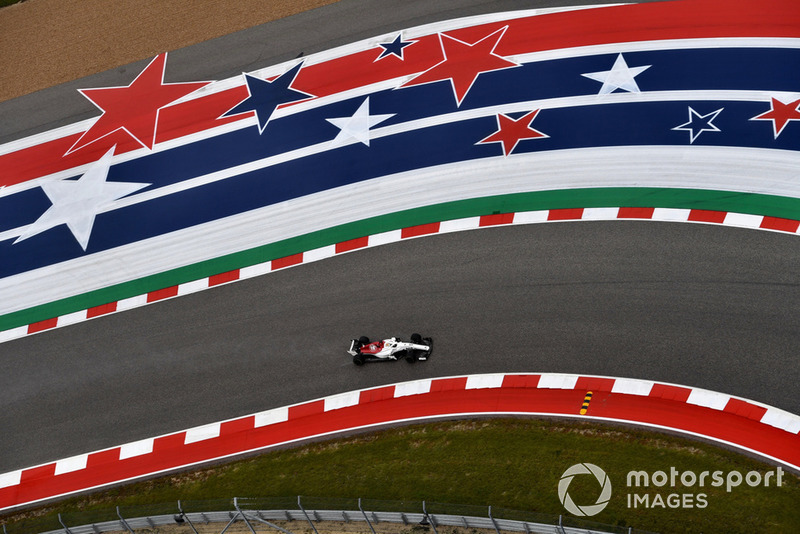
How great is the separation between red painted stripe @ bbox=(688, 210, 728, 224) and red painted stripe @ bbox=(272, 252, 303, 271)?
39.9 feet

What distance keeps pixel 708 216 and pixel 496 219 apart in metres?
6.28

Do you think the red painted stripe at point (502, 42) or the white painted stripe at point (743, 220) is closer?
the white painted stripe at point (743, 220)

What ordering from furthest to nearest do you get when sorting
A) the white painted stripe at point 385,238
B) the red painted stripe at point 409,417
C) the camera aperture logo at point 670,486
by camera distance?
the white painted stripe at point 385,238, the red painted stripe at point 409,417, the camera aperture logo at point 670,486

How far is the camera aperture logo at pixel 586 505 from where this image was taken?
1767 cm

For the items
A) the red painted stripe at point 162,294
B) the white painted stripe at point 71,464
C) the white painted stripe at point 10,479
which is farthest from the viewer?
the red painted stripe at point 162,294

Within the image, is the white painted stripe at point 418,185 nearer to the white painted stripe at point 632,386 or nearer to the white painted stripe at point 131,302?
the white painted stripe at point 131,302

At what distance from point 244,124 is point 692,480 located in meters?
18.5

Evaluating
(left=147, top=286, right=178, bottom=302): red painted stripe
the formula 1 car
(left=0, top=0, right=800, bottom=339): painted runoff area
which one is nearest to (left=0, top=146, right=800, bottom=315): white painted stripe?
(left=0, top=0, right=800, bottom=339): painted runoff area

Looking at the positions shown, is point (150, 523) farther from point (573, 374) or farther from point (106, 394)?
point (573, 374)

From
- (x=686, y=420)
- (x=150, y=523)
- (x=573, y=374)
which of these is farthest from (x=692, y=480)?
(x=150, y=523)

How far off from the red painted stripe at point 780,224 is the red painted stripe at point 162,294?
18.3m

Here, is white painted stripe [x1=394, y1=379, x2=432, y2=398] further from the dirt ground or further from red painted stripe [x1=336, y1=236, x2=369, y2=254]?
the dirt ground

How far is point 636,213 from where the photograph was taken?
21266 mm

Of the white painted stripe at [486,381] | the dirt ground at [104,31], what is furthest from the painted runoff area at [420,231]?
the dirt ground at [104,31]
